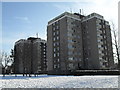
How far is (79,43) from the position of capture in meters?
65.8

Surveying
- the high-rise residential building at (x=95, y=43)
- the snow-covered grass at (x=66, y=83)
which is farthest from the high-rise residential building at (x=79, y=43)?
the snow-covered grass at (x=66, y=83)

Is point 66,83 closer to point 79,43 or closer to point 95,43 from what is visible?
point 95,43

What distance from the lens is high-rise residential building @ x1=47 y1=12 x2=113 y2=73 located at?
60781 millimetres

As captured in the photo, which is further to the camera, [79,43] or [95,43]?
[79,43]

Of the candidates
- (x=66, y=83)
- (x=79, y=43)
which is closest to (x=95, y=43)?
(x=79, y=43)

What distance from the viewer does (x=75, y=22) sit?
6662 centimetres

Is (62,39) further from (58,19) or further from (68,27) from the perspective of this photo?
(58,19)

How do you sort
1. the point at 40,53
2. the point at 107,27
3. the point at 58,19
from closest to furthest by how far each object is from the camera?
1. the point at 58,19
2. the point at 107,27
3. the point at 40,53

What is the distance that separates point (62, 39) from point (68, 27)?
5449 millimetres

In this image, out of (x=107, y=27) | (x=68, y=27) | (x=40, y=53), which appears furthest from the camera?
(x=40, y=53)

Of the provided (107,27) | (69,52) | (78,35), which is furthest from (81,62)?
(107,27)

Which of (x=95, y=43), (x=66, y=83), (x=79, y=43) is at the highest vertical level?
(x=79, y=43)

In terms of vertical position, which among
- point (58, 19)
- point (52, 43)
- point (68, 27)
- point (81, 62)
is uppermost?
point (58, 19)

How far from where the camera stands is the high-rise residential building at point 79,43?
60.8 metres
